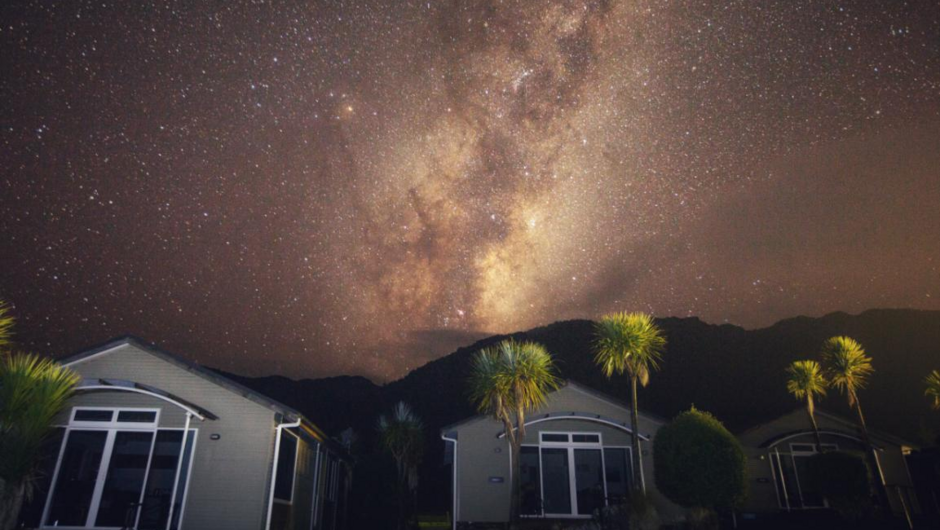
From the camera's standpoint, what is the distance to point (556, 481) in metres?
21.8

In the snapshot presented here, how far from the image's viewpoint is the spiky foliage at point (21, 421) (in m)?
9.38

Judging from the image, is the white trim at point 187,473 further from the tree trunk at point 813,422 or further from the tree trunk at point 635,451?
the tree trunk at point 813,422

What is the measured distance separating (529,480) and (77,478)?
603 inches

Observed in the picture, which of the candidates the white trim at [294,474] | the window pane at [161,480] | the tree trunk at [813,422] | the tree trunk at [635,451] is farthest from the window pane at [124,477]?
the tree trunk at [813,422]

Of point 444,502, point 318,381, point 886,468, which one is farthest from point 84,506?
point 318,381

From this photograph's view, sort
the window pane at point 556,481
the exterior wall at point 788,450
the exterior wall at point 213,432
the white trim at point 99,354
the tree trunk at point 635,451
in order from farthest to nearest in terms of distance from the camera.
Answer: the exterior wall at point 788,450
the window pane at point 556,481
the tree trunk at point 635,451
the white trim at point 99,354
the exterior wall at point 213,432

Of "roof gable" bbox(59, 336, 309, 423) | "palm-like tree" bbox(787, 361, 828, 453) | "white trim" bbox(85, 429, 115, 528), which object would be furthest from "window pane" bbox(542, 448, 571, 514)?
"white trim" bbox(85, 429, 115, 528)

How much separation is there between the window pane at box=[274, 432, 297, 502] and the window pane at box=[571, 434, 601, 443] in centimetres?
1090

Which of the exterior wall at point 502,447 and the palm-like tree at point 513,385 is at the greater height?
the palm-like tree at point 513,385

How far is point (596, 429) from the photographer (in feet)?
69.6

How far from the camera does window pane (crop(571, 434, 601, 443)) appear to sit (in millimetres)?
21047

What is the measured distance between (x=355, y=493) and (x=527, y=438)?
779 inches

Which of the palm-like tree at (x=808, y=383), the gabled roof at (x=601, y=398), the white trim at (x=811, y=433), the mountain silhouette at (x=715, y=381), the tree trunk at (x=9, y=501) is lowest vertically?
the tree trunk at (x=9, y=501)

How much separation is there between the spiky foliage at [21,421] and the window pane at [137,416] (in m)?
3.75
